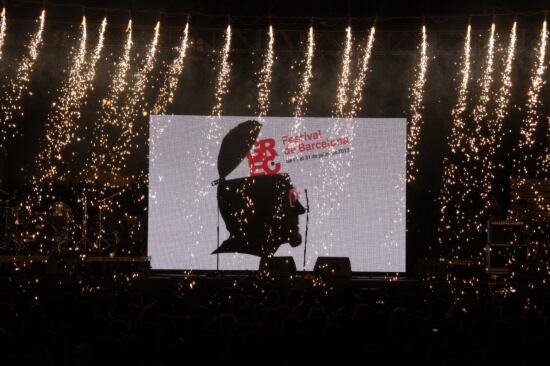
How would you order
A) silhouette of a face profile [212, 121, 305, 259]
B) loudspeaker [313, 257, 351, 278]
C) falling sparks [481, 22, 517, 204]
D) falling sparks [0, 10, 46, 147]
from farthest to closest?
falling sparks [481, 22, 517, 204]
falling sparks [0, 10, 46, 147]
silhouette of a face profile [212, 121, 305, 259]
loudspeaker [313, 257, 351, 278]

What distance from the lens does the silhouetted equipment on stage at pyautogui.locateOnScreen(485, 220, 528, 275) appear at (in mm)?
13516

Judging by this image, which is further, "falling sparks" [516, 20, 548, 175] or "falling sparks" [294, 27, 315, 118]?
"falling sparks" [294, 27, 315, 118]

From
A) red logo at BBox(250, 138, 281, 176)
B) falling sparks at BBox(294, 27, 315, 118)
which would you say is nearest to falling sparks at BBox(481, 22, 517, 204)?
falling sparks at BBox(294, 27, 315, 118)

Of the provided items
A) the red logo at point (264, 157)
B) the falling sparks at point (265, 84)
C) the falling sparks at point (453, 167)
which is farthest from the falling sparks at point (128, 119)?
the falling sparks at point (453, 167)

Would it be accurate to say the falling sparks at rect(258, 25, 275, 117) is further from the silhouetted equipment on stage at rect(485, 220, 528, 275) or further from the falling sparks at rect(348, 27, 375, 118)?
the silhouetted equipment on stage at rect(485, 220, 528, 275)

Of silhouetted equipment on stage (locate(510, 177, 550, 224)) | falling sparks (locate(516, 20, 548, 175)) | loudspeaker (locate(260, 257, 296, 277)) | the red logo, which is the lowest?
loudspeaker (locate(260, 257, 296, 277))

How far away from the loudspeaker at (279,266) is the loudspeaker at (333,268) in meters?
0.42

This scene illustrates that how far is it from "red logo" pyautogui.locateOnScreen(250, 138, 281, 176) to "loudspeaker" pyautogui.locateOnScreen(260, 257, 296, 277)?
6.48 feet

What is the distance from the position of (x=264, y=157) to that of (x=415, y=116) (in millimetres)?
2921

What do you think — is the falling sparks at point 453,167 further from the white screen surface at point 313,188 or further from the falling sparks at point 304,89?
the falling sparks at point 304,89

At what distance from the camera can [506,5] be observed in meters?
13.3

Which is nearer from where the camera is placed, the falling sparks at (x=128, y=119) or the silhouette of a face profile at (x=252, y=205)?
the silhouette of a face profile at (x=252, y=205)

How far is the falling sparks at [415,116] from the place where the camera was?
14.8 metres

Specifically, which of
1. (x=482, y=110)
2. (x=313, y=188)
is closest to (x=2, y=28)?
(x=313, y=188)
